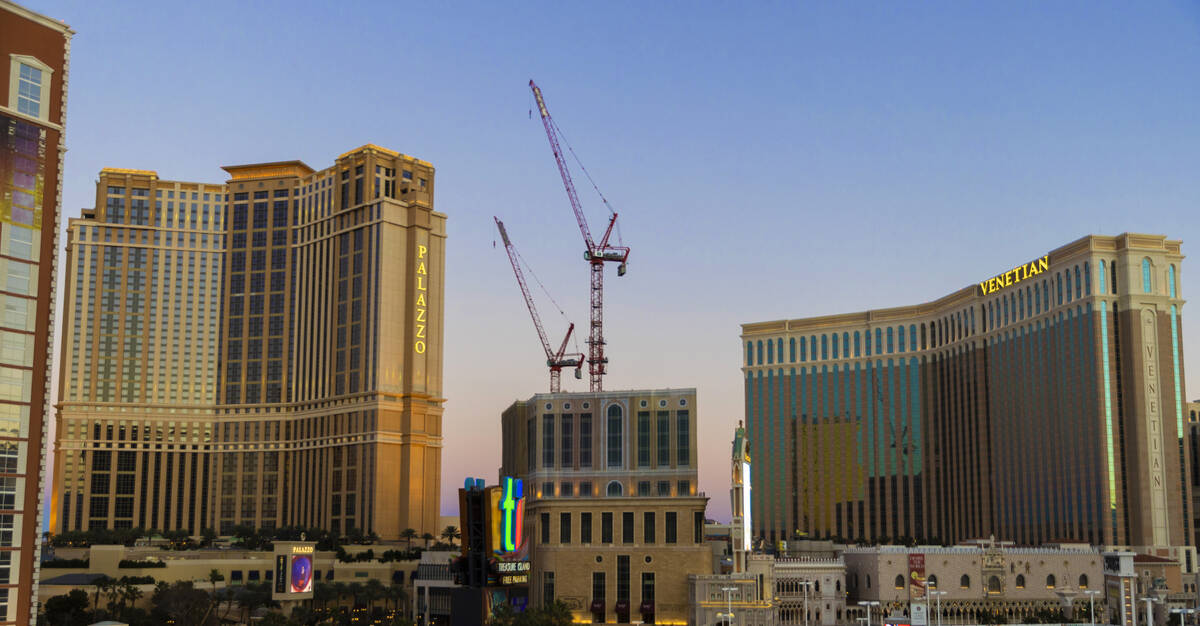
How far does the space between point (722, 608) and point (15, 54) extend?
9995 cm

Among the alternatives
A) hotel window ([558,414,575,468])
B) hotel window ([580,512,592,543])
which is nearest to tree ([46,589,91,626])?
hotel window ([580,512,592,543])

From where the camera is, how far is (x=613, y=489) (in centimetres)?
16200

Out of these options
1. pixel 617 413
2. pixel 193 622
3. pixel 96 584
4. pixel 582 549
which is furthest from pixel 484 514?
pixel 96 584

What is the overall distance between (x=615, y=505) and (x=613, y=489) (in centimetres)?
418

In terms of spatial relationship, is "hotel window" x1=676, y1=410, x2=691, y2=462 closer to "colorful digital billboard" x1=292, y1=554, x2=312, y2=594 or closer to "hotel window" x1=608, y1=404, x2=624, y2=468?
"hotel window" x1=608, y1=404, x2=624, y2=468

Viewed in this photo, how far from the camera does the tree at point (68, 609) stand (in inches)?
5906

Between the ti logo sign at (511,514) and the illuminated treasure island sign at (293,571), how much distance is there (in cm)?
3571

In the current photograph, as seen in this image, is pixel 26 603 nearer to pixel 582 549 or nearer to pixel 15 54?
pixel 15 54

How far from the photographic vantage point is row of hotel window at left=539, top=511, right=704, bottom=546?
156 metres

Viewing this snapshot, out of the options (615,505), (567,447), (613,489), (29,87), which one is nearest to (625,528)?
(615,505)

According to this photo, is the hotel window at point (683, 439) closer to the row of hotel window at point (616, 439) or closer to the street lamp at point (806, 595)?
the row of hotel window at point (616, 439)

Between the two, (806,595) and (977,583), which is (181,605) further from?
(977,583)

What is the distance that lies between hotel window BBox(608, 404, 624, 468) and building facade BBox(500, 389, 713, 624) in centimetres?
14

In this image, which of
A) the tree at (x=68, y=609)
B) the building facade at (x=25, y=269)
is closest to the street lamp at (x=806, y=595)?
the tree at (x=68, y=609)
